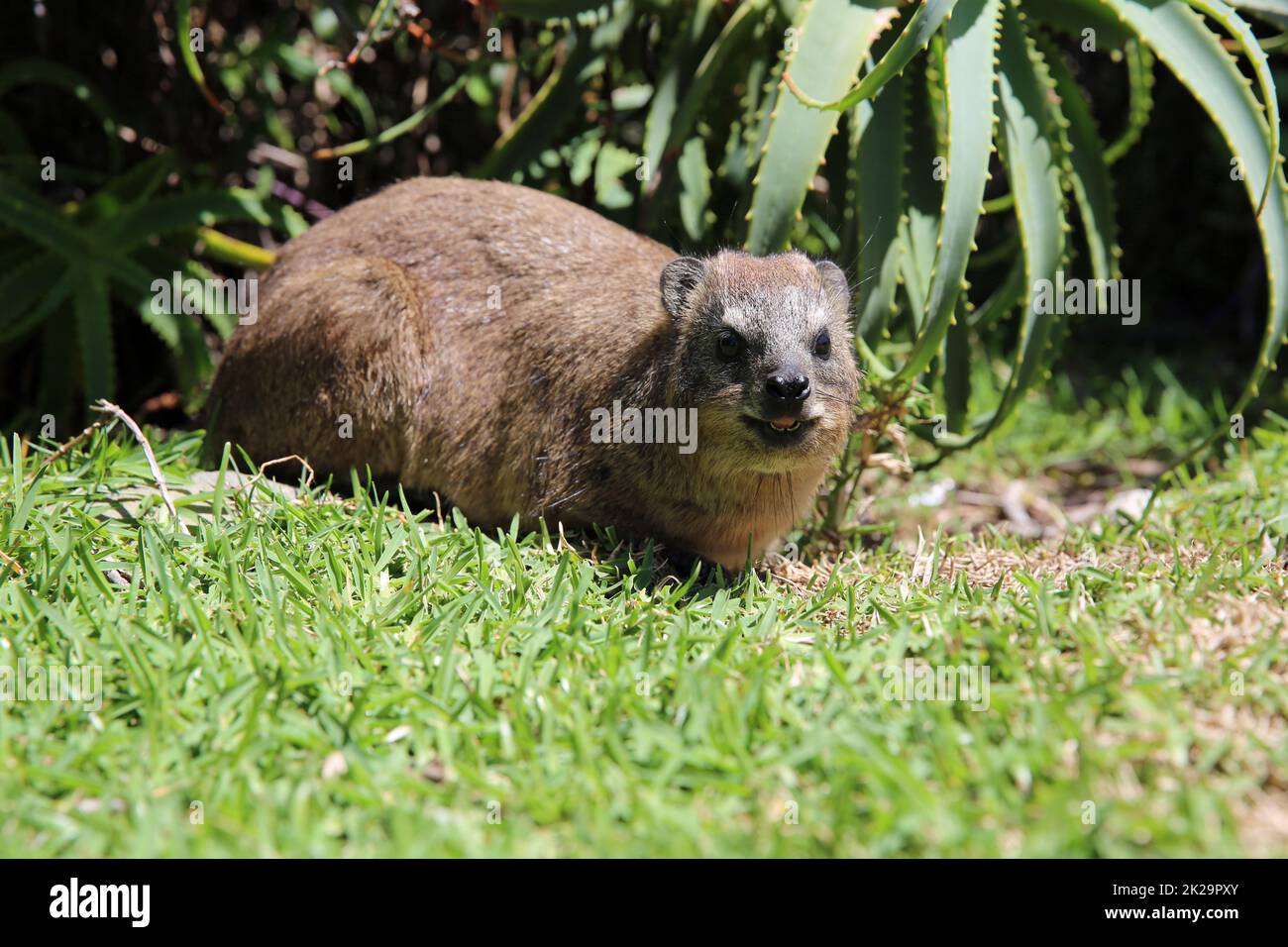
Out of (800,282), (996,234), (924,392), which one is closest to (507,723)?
(800,282)

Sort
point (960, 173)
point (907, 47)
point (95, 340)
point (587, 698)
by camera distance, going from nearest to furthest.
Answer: point (587, 698) < point (907, 47) < point (960, 173) < point (95, 340)

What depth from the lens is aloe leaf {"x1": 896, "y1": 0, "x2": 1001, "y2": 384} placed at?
4.43m

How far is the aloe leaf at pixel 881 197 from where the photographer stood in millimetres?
4992

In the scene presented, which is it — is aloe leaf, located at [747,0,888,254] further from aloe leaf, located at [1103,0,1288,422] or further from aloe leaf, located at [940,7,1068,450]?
aloe leaf, located at [1103,0,1288,422]

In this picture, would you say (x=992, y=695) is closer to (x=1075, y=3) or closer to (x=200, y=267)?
(x=1075, y=3)

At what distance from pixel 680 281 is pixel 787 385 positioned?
29.8 inches

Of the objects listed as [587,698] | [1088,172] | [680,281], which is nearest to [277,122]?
[680,281]

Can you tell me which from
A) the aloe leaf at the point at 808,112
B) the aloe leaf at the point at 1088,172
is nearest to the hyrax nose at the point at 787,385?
the aloe leaf at the point at 808,112

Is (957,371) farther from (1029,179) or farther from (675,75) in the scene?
(675,75)

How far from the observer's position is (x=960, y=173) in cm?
445

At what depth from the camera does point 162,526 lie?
166 inches

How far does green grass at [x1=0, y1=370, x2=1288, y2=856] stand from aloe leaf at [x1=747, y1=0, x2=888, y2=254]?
162 centimetres

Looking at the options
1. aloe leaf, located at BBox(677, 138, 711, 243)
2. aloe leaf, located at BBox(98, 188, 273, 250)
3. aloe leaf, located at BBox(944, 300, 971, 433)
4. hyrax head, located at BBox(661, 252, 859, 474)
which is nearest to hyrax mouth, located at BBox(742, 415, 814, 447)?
hyrax head, located at BBox(661, 252, 859, 474)

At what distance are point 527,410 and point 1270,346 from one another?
9.83 ft
